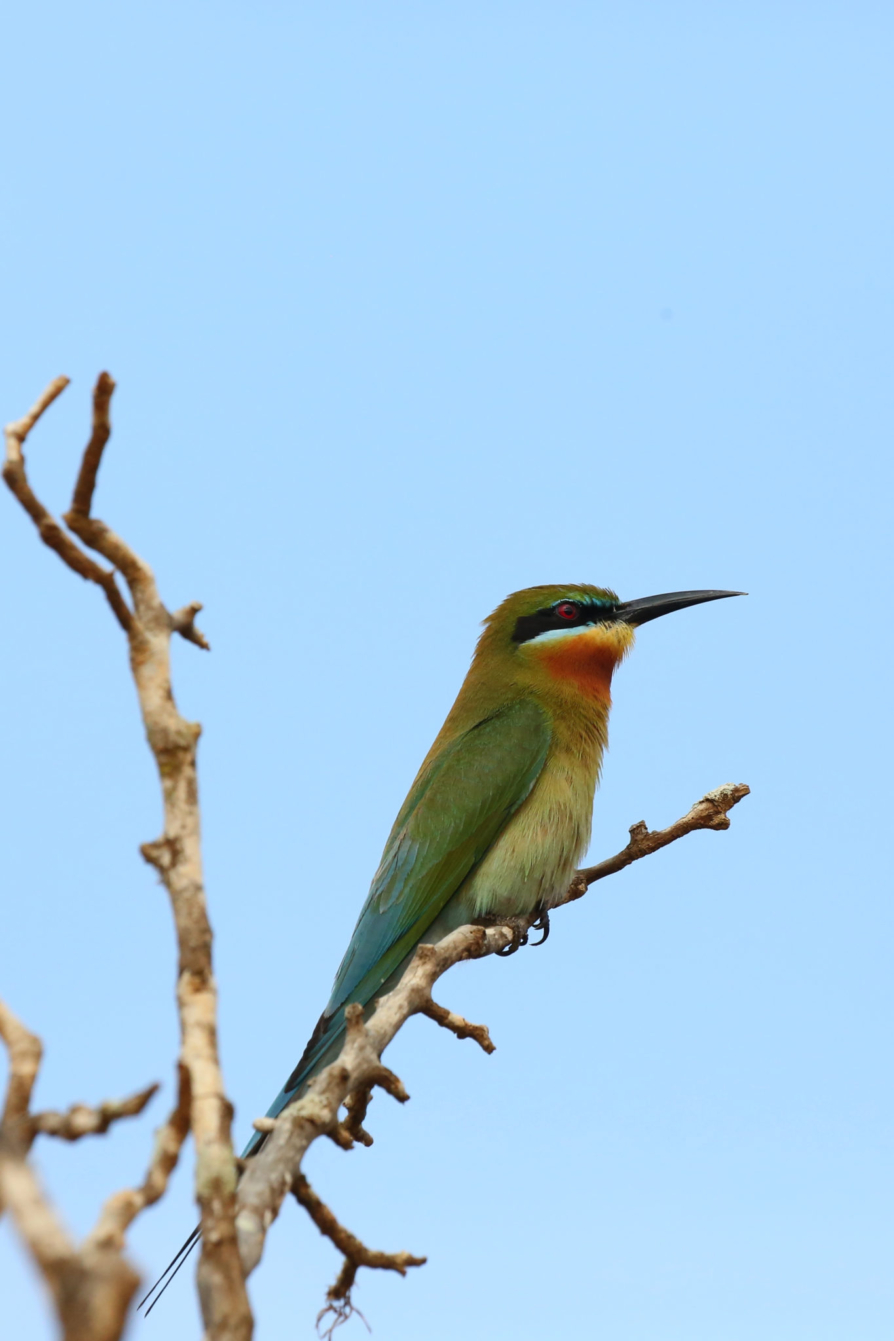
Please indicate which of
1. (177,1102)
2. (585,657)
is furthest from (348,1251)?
(585,657)

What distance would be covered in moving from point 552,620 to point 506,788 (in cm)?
85

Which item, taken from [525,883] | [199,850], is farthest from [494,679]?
[199,850]

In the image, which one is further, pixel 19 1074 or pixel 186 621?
pixel 186 621

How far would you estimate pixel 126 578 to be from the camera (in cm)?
238

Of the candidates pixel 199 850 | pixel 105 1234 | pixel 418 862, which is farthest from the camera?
pixel 418 862

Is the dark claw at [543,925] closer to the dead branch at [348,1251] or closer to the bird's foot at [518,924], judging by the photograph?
the bird's foot at [518,924]

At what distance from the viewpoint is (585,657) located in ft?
17.0

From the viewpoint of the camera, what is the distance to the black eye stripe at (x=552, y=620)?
5.25 metres

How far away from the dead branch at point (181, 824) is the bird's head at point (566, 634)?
2808 mm

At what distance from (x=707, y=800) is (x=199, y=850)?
7.22ft

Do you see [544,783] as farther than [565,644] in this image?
No

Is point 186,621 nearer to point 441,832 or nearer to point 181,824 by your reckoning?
point 181,824

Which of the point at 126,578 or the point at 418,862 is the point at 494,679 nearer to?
the point at 418,862

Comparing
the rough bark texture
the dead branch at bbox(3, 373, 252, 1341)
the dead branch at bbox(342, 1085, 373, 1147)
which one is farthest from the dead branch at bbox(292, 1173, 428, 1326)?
the dead branch at bbox(3, 373, 252, 1341)
